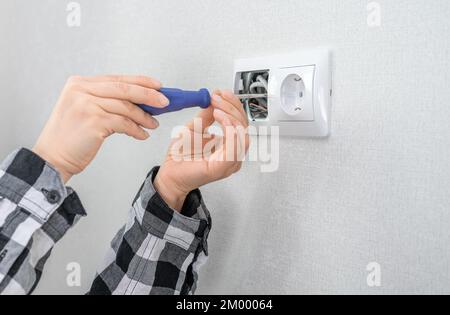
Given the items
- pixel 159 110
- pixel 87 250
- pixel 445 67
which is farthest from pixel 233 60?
pixel 87 250

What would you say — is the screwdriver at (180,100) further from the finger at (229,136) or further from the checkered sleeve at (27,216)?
the checkered sleeve at (27,216)

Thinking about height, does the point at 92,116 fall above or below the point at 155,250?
above

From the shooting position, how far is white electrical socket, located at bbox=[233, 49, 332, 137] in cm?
44

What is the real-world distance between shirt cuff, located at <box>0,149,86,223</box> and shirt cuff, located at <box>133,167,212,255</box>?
9 centimetres

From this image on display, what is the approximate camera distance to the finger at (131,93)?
425 millimetres

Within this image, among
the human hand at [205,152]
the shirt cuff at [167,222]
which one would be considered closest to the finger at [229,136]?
the human hand at [205,152]

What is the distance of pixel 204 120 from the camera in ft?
1.65

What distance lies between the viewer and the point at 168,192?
1.63 feet

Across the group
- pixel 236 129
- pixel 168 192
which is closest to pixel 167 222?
pixel 168 192

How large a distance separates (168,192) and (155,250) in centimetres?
7

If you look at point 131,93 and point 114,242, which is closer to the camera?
point 131,93

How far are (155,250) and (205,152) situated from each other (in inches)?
5.3

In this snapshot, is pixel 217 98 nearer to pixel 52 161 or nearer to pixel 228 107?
pixel 228 107

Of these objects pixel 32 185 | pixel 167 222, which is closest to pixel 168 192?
pixel 167 222
